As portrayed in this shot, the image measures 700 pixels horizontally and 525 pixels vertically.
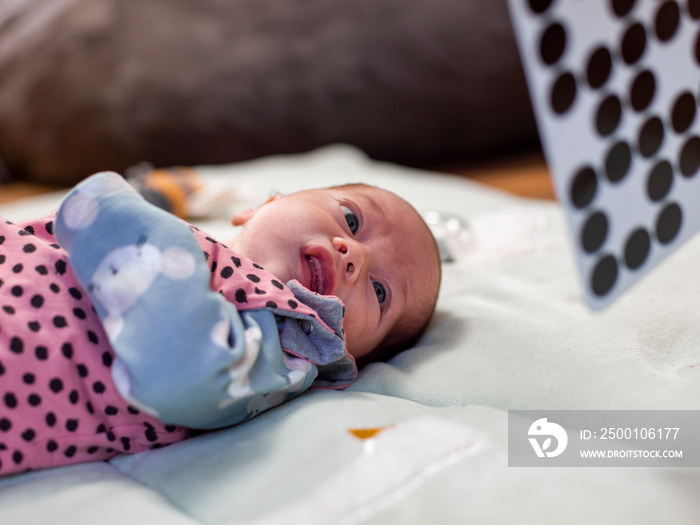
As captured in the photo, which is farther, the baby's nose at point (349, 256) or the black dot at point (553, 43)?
the baby's nose at point (349, 256)

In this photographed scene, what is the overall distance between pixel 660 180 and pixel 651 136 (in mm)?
48

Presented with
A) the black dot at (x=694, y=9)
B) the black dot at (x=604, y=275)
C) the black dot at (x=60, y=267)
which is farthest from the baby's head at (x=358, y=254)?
the black dot at (x=694, y=9)

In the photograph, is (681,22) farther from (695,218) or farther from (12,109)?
(12,109)

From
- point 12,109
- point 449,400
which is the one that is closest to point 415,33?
point 12,109

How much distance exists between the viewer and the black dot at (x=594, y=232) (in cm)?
57

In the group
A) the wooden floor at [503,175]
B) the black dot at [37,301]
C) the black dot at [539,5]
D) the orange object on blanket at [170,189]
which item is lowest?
the wooden floor at [503,175]

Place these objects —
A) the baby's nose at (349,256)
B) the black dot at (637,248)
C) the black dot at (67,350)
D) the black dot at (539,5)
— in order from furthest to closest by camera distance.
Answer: the baby's nose at (349,256) → the black dot at (67,350) → the black dot at (637,248) → the black dot at (539,5)

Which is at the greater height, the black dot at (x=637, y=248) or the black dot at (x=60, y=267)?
the black dot at (x=60, y=267)

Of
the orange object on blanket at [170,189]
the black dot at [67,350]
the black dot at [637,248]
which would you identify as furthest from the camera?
the orange object on blanket at [170,189]

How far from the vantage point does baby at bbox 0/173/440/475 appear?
664 millimetres

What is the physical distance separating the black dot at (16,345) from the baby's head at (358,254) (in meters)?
0.30

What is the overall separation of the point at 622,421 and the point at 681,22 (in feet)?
1.29

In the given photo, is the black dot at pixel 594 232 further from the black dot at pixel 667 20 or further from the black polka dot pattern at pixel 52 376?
the black polka dot pattern at pixel 52 376

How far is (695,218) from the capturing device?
667 millimetres
